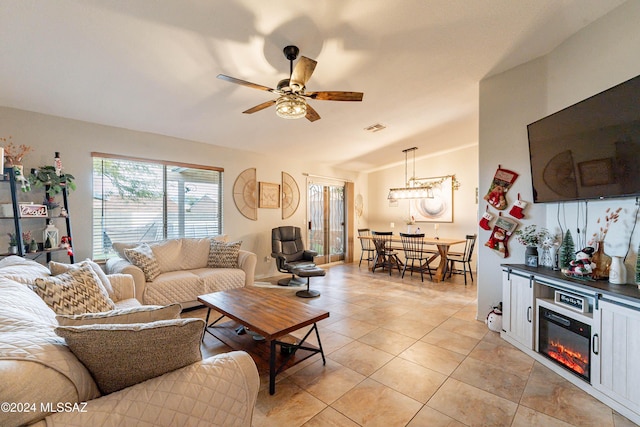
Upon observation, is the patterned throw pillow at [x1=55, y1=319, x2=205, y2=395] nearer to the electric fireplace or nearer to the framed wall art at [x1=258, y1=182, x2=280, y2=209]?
the electric fireplace

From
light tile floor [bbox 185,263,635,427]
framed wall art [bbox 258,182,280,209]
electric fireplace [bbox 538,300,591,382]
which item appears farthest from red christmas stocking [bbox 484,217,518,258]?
framed wall art [bbox 258,182,280,209]

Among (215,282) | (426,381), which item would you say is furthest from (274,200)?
(426,381)

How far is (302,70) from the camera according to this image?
2.09m

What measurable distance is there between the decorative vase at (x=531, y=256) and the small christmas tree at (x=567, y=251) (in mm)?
217

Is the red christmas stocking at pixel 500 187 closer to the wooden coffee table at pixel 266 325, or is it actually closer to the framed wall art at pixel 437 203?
the wooden coffee table at pixel 266 325

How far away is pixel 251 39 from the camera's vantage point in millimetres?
2264

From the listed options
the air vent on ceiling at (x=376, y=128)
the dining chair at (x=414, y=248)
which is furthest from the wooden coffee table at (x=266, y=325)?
the dining chair at (x=414, y=248)

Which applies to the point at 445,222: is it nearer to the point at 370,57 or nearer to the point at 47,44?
the point at 370,57

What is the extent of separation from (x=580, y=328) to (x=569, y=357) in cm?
28

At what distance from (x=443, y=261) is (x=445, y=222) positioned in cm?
137

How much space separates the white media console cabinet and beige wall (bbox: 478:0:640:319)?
414 millimetres

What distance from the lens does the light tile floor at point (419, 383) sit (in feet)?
5.57

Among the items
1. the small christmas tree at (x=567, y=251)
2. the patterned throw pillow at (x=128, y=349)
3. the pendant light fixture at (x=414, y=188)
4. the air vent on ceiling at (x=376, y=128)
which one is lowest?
the patterned throw pillow at (x=128, y=349)

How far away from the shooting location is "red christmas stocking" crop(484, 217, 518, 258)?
3.06 m
